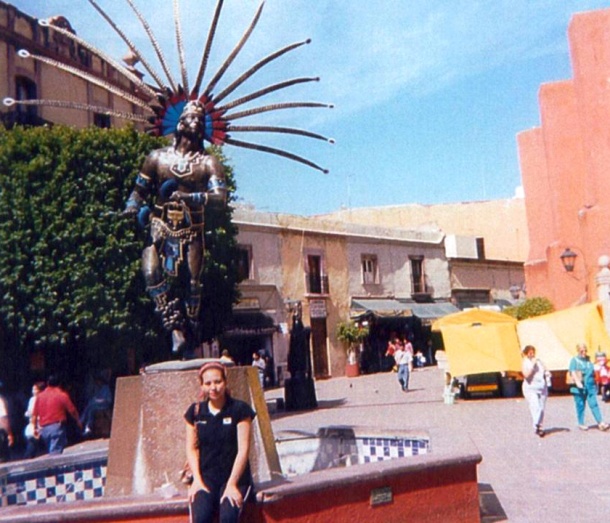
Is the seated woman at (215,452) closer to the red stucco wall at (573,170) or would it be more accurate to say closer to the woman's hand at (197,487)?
the woman's hand at (197,487)

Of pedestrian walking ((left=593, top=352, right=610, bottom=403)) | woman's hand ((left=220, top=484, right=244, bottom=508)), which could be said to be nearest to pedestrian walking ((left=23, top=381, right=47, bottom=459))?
woman's hand ((left=220, top=484, right=244, bottom=508))

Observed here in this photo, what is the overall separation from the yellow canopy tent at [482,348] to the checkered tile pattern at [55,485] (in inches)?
483

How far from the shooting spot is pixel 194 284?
257 inches

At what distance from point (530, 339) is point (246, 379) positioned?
528 inches

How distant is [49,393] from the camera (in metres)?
12.0

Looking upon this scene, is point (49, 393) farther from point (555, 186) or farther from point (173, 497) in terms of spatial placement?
point (555, 186)

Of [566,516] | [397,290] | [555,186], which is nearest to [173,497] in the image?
[566,516]

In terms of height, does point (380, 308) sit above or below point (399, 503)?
above

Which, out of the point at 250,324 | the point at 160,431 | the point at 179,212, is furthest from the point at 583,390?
the point at 250,324

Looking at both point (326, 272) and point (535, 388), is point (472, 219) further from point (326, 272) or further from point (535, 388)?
point (535, 388)

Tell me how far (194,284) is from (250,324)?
2498cm

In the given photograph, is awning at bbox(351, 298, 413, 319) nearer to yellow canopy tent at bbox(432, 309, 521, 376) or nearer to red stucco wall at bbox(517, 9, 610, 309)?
red stucco wall at bbox(517, 9, 610, 309)

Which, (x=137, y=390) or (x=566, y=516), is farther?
(x=566, y=516)

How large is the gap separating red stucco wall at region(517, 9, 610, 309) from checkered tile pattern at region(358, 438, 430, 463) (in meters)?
18.4
